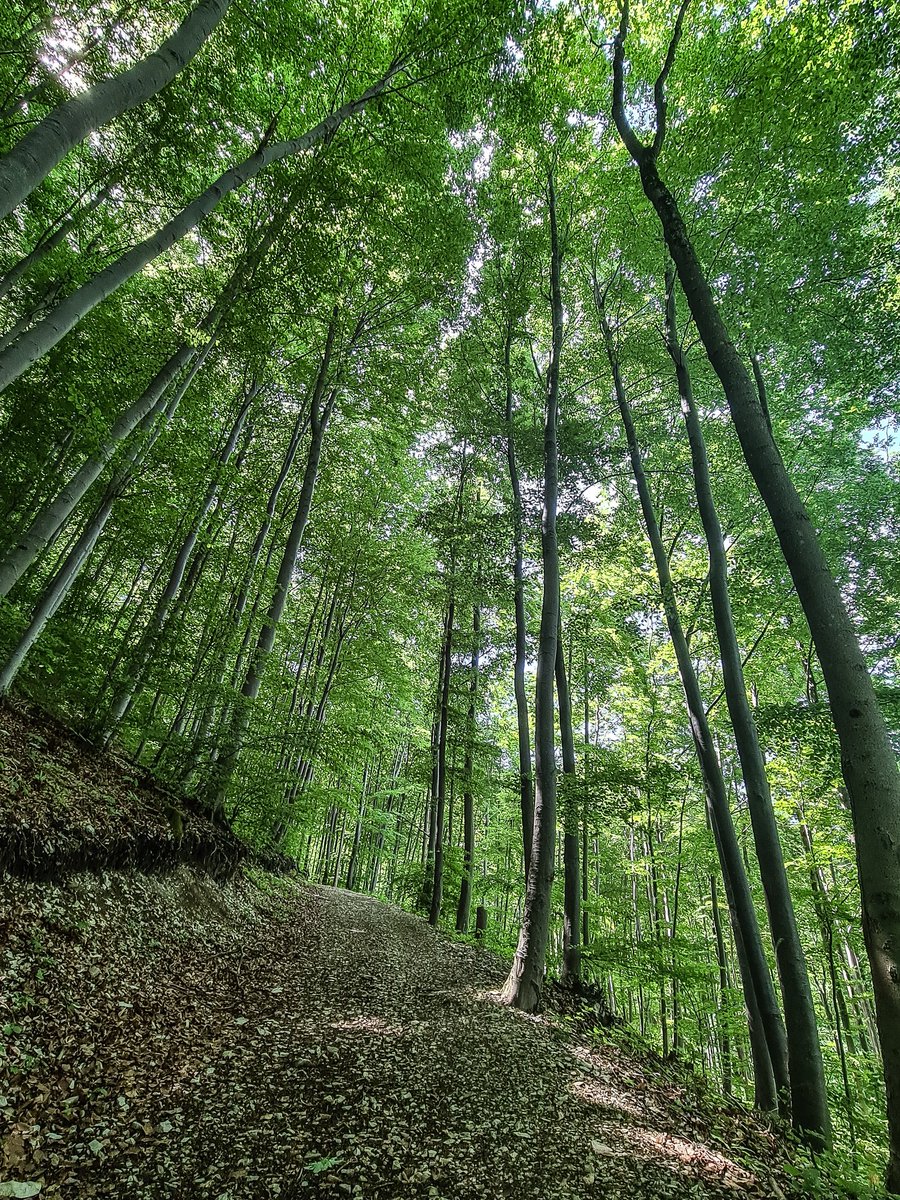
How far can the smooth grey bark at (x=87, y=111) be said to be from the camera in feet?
9.92

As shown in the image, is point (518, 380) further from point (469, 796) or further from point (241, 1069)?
point (241, 1069)

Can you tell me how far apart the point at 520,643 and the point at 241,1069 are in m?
7.17

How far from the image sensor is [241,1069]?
333 cm

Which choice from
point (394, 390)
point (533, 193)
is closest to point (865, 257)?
point (533, 193)

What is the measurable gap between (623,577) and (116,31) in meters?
12.9

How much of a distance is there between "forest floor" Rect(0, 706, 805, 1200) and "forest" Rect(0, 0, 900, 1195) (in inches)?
35.1

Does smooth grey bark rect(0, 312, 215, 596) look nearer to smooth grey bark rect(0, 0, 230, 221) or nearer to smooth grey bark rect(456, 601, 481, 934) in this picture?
smooth grey bark rect(0, 0, 230, 221)

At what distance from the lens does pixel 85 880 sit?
412 centimetres

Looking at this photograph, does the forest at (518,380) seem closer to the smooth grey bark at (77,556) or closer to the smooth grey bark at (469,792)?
the smooth grey bark at (77,556)

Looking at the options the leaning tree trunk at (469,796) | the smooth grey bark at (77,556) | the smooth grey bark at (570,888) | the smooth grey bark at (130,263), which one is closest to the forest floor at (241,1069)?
the smooth grey bark at (77,556)

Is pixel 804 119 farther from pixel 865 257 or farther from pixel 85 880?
pixel 85 880

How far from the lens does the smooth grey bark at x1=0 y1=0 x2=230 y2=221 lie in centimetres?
302

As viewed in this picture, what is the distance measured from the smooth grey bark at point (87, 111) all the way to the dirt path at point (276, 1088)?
4.63 m

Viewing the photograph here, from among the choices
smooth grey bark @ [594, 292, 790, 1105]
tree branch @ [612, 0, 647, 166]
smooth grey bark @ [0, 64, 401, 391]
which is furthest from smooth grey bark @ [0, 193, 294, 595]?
smooth grey bark @ [594, 292, 790, 1105]
